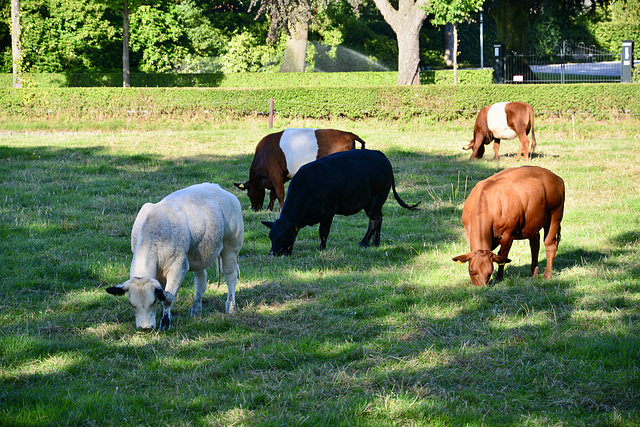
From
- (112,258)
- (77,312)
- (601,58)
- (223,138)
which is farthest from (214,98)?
(601,58)

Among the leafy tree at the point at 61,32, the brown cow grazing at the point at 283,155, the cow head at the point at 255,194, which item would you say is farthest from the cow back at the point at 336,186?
the leafy tree at the point at 61,32

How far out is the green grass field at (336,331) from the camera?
434cm

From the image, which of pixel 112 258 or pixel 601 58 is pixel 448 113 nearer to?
pixel 112 258

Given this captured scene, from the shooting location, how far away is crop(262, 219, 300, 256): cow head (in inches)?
318

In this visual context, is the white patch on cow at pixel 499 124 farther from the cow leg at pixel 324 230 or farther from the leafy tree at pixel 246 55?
the leafy tree at pixel 246 55

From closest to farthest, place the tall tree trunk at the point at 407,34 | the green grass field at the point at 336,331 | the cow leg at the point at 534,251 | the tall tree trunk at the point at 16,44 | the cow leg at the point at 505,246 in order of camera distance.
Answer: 1. the green grass field at the point at 336,331
2. the cow leg at the point at 505,246
3. the cow leg at the point at 534,251
4. the tall tree trunk at the point at 407,34
5. the tall tree trunk at the point at 16,44

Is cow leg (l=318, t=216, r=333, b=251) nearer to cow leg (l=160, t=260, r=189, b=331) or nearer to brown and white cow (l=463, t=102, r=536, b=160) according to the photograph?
cow leg (l=160, t=260, r=189, b=331)

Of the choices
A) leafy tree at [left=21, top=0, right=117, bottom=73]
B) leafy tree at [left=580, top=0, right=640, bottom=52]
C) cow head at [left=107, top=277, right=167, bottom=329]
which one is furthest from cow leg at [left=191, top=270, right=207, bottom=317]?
leafy tree at [left=580, top=0, right=640, bottom=52]

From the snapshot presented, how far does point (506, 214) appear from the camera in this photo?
6828 millimetres

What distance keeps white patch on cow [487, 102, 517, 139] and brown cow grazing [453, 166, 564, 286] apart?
9339mm

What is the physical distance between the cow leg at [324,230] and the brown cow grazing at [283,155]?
2755 millimetres

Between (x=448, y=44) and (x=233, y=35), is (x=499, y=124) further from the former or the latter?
(x=448, y=44)

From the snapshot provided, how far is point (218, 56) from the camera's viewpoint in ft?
133

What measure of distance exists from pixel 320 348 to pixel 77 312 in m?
2.47
